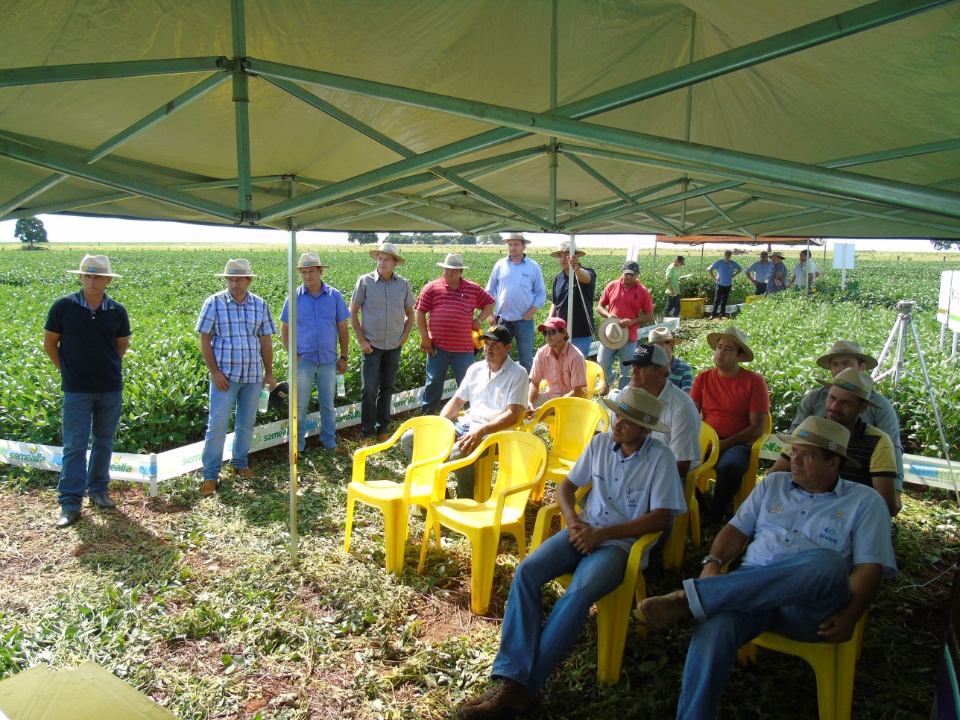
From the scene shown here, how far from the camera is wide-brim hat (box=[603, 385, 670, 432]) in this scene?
153 inches

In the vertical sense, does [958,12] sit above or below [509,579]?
above

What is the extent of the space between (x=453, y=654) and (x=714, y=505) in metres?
2.58

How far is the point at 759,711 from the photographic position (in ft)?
11.0

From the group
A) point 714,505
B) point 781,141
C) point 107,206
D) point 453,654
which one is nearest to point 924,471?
point 714,505

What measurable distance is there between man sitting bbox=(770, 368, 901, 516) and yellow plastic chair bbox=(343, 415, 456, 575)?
2.40 metres

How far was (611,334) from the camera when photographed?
26.2 ft

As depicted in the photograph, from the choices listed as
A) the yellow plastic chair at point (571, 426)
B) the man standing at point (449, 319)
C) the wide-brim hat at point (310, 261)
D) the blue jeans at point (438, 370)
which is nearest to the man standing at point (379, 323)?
the man standing at point (449, 319)

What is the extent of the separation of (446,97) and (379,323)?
4.93 meters

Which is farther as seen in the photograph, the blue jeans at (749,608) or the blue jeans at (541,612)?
the blue jeans at (541,612)

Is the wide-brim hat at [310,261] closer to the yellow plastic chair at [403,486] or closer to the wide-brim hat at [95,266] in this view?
the wide-brim hat at [95,266]

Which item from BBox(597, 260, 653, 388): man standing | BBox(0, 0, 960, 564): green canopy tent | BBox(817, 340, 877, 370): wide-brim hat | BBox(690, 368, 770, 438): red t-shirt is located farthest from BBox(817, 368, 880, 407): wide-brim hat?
BBox(597, 260, 653, 388): man standing

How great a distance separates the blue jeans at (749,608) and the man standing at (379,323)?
4.93 meters

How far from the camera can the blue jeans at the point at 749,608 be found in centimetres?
304

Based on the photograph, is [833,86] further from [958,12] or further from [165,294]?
[165,294]
